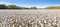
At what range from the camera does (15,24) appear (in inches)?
37.7

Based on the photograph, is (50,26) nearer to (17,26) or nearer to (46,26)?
(46,26)

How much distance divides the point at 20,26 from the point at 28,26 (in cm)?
6

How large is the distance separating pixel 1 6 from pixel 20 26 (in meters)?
1.62

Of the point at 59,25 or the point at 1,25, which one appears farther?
the point at 1,25

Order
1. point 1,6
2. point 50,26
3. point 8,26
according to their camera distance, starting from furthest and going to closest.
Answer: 1. point 1,6
2. point 8,26
3. point 50,26

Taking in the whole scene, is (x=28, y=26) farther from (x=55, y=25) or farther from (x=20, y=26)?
(x=55, y=25)

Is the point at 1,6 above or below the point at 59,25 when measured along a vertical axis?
below

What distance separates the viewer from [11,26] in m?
0.96

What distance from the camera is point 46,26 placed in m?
0.90

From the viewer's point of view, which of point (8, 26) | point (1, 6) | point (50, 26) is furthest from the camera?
point (1, 6)

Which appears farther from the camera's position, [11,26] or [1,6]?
[1,6]

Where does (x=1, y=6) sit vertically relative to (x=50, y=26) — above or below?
below

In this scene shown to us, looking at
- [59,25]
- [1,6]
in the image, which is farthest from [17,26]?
→ [1,6]

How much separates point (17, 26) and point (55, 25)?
0.25 metres
